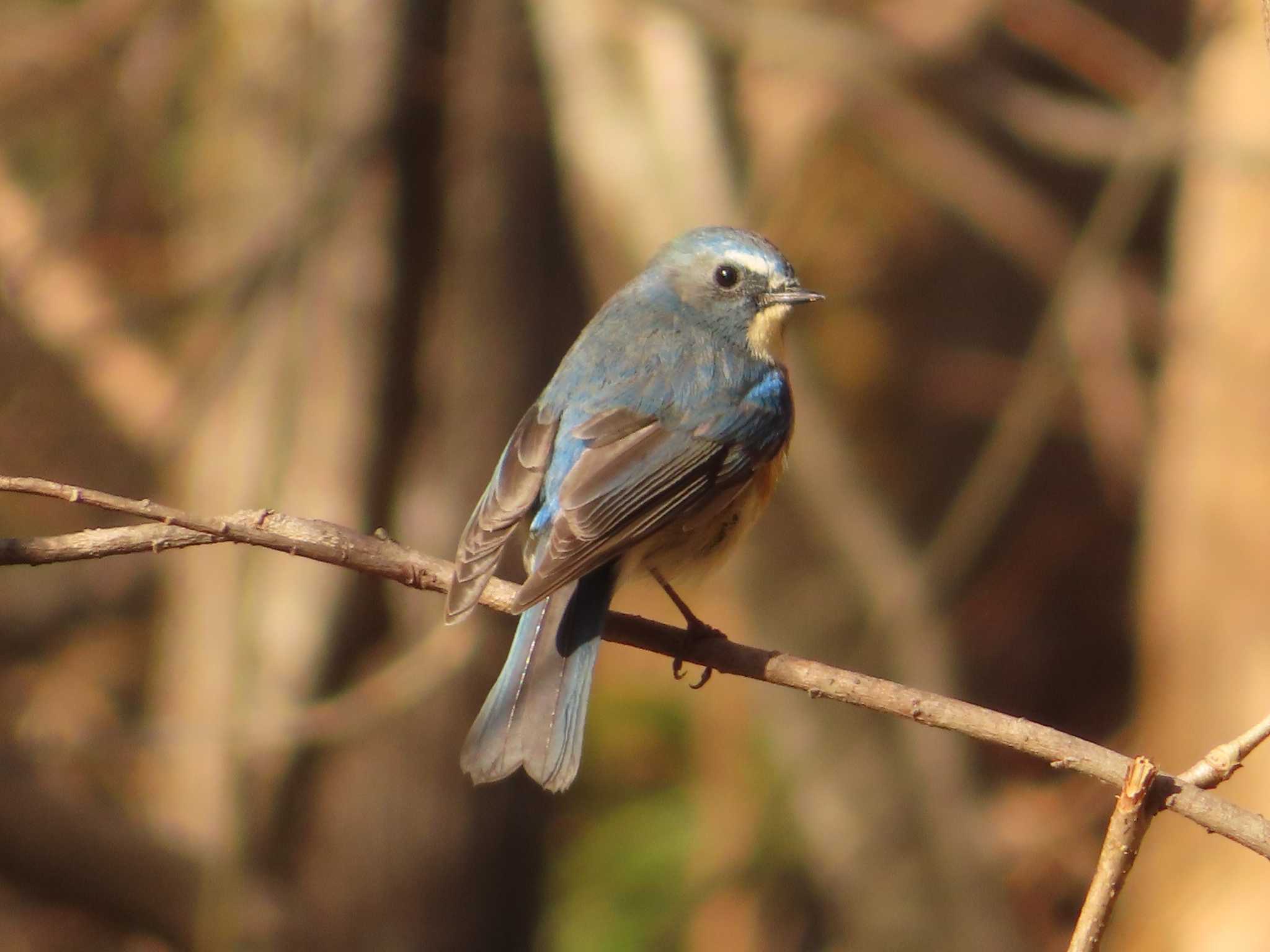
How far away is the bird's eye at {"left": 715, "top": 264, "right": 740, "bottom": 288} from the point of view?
14.6 feet

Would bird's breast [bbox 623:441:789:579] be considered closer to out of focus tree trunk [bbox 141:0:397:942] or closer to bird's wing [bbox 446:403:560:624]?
bird's wing [bbox 446:403:560:624]

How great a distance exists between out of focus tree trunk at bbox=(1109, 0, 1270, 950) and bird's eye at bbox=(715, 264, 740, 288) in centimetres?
269

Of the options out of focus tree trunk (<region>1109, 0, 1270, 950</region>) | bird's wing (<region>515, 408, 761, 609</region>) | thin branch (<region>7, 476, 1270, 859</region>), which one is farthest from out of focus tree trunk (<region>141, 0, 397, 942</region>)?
out of focus tree trunk (<region>1109, 0, 1270, 950</region>)

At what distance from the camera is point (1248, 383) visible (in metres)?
6.59

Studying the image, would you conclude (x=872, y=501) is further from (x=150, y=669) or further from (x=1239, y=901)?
(x=150, y=669)

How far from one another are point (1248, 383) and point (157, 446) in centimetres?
462

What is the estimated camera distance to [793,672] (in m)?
2.78

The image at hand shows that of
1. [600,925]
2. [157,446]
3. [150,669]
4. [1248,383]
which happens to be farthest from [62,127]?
[1248,383]

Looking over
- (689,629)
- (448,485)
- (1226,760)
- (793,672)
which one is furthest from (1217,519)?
(1226,760)

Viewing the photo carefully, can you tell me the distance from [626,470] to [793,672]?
3.13 feet

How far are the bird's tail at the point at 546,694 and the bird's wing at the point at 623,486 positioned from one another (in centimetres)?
13

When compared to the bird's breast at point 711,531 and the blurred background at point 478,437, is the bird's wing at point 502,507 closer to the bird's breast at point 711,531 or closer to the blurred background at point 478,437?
the bird's breast at point 711,531

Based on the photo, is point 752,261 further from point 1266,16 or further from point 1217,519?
point 1217,519

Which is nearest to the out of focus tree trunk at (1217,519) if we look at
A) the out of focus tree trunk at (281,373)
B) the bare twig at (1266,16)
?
the out of focus tree trunk at (281,373)
